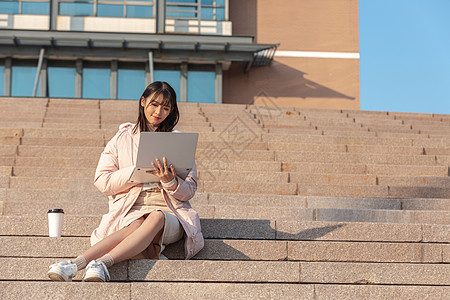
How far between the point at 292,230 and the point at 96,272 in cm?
166

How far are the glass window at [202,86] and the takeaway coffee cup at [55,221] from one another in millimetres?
14686

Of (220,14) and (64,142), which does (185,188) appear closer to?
(64,142)

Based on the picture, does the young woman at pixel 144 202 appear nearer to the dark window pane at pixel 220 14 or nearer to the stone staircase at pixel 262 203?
the stone staircase at pixel 262 203

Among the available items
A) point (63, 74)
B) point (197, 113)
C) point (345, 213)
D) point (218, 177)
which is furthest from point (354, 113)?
point (63, 74)

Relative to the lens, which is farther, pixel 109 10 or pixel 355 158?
pixel 109 10

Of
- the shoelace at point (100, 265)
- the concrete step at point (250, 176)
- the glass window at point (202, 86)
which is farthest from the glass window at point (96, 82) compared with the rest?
the shoelace at point (100, 265)

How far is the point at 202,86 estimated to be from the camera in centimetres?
1903

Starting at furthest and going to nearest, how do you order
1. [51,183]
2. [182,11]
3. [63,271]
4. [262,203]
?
[182,11], [51,183], [262,203], [63,271]

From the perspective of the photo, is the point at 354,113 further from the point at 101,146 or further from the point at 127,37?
the point at 127,37

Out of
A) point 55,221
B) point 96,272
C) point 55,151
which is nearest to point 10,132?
point 55,151

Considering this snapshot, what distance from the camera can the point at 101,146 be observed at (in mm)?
8219

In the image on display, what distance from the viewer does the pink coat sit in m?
4.10

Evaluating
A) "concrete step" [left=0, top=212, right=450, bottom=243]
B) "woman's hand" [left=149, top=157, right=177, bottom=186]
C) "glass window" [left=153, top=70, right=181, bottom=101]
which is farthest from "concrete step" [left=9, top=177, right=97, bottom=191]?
"glass window" [left=153, top=70, right=181, bottom=101]

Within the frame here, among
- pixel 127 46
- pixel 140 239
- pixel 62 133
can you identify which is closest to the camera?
pixel 140 239
